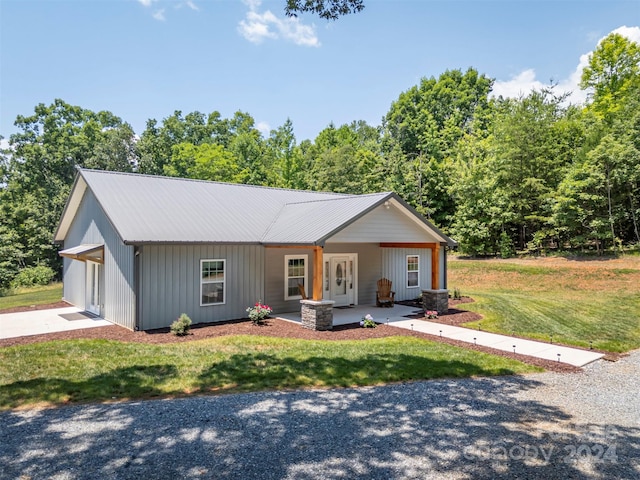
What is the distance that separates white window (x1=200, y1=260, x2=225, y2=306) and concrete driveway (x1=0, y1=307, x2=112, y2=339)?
2.92 metres

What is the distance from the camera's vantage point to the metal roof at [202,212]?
11703 millimetres

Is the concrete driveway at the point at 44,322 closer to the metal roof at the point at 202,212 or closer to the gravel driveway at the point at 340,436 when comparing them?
the metal roof at the point at 202,212

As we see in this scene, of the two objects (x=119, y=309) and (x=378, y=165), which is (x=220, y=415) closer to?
(x=119, y=309)

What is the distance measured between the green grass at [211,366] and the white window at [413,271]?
809 cm

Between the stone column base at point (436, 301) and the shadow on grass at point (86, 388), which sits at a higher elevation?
the stone column base at point (436, 301)

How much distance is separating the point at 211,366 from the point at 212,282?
508 cm

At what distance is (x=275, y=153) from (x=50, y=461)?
5139 centimetres

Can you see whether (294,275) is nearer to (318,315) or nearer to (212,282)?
(212,282)

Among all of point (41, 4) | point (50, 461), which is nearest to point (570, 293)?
point (50, 461)

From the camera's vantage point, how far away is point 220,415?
5355 millimetres

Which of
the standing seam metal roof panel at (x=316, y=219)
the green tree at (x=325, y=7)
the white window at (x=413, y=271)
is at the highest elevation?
the green tree at (x=325, y=7)

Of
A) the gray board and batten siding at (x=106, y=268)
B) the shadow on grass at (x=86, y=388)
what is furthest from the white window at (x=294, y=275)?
the shadow on grass at (x=86, y=388)

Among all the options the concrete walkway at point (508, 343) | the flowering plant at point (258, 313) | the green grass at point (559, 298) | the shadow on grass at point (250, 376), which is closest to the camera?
the shadow on grass at point (250, 376)

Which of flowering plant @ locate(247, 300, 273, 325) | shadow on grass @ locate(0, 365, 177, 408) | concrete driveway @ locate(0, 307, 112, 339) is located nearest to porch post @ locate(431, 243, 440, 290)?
flowering plant @ locate(247, 300, 273, 325)
